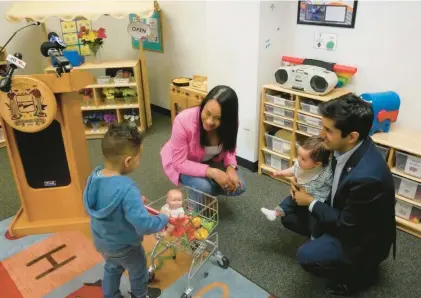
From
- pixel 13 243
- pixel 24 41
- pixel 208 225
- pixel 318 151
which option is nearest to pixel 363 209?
pixel 318 151

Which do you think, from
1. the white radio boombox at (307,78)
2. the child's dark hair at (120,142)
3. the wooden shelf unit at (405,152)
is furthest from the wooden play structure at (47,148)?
the wooden shelf unit at (405,152)

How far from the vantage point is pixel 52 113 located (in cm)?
189

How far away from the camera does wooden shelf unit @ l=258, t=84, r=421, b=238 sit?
216 cm

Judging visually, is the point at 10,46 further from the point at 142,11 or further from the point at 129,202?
the point at 129,202

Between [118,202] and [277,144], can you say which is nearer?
[118,202]

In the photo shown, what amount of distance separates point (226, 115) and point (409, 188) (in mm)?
1244

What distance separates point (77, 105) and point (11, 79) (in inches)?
14.7

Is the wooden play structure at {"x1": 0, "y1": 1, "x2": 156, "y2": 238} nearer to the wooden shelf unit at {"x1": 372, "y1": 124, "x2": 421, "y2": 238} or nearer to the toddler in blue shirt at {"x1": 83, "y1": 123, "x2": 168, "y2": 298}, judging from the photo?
the toddler in blue shirt at {"x1": 83, "y1": 123, "x2": 168, "y2": 298}

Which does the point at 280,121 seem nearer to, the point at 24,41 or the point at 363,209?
the point at 363,209

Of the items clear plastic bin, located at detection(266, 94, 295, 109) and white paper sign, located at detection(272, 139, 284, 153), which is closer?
clear plastic bin, located at detection(266, 94, 295, 109)

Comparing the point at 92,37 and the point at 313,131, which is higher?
the point at 92,37

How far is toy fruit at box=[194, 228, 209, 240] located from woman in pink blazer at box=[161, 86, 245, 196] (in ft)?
1.24

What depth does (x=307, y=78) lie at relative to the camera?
2.46m

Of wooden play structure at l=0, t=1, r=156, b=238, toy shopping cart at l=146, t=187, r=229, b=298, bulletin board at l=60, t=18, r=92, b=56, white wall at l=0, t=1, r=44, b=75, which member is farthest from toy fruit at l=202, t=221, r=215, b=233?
white wall at l=0, t=1, r=44, b=75
